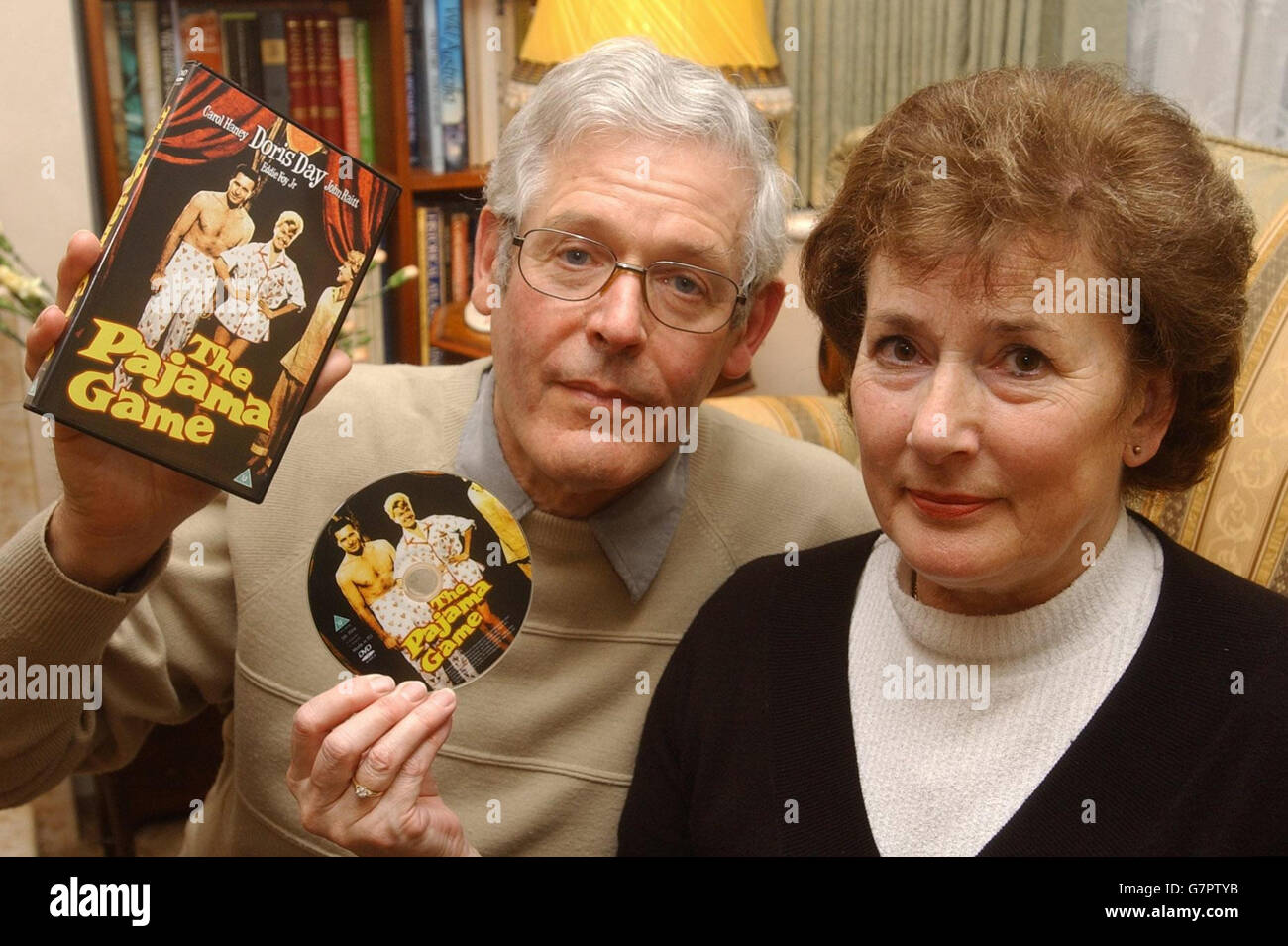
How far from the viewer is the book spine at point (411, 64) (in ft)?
7.53

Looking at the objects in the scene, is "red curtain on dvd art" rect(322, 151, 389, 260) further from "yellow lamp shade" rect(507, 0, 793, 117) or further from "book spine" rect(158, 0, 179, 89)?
"book spine" rect(158, 0, 179, 89)

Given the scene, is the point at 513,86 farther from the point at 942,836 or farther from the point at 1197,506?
the point at 942,836

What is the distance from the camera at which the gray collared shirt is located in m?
1.21

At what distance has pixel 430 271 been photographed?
245cm

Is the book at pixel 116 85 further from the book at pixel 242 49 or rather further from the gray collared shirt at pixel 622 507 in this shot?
the gray collared shirt at pixel 622 507

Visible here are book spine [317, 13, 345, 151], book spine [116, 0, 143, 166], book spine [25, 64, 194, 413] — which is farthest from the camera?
book spine [317, 13, 345, 151]

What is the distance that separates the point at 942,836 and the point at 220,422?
2.18ft

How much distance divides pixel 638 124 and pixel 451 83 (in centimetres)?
137

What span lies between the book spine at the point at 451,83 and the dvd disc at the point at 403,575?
62.4 inches

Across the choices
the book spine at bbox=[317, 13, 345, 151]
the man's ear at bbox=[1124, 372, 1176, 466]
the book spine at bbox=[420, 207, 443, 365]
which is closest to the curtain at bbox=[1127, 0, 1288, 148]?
the man's ear at bbox=[1124, 372, 1176, 466]

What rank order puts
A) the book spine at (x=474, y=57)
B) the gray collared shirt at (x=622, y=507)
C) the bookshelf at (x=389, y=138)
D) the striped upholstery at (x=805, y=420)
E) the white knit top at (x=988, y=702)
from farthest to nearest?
the book spine at (x=474, y=57), the bookshelf at (x=389, y=138), the striped upholstery at (x=805, y=420), the gray collared shirt at (x=622, y=507), the white knit top at (x=988, y=702)

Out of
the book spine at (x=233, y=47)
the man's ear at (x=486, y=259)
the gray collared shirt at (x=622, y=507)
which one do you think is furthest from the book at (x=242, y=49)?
the gray collared shirt at (x=622, y=507)

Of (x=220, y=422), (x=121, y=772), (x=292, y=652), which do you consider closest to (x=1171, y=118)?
(x=220, y=422)

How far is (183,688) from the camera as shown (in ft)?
4.14
